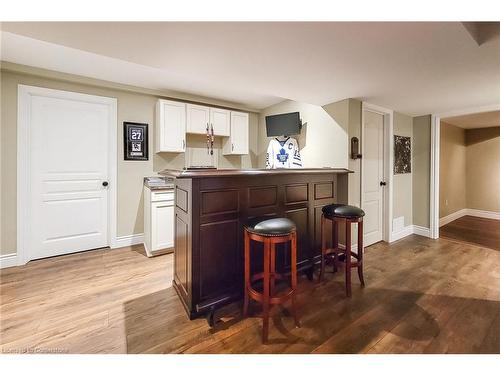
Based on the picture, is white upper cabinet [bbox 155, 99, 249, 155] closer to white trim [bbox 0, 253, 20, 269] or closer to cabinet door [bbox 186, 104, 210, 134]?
cabinet door [bbox 186, 104, 210, 134]

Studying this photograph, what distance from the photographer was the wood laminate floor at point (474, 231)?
3702 millimetres

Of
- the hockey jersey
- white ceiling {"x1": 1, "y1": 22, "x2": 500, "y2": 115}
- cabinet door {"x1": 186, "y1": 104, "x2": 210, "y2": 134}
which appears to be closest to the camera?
white ceiling {"x1": 1, "y1": 22, "x2": 500, "y2": 115}

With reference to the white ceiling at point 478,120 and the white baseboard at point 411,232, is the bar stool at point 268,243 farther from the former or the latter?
the white ceiling at point 478,120

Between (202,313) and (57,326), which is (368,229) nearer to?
(202,313)

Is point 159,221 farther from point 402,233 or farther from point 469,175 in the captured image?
point 469,175

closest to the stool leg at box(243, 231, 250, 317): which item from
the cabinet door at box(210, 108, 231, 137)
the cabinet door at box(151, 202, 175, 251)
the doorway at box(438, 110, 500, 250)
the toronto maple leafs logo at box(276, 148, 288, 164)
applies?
the cabinet door at box(151, 202, 175, 251)

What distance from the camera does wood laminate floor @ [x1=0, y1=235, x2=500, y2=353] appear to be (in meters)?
1.52

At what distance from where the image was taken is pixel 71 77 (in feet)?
9.58

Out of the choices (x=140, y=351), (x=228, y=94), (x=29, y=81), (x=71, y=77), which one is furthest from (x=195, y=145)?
(x=140, y=351)

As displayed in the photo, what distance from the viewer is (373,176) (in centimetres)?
349

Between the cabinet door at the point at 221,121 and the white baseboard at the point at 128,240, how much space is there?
2099mm

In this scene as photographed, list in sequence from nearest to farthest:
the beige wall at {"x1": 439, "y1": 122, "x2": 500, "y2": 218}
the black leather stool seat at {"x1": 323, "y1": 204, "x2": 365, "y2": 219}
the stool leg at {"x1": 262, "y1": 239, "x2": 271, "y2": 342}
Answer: the stool leg at {"x1": 262, "y1": 239, "x2": 271, "y2": 342} → the black leather stool seat at {"x1": 323, "y1": 204, "x2": 365, "y2": 219} → the beige wall at {"x1": 439, "y1": 122, "x2": 500, "y2": 218}

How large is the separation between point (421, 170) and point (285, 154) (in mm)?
2449

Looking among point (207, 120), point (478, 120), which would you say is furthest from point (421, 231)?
point (207, 120)
